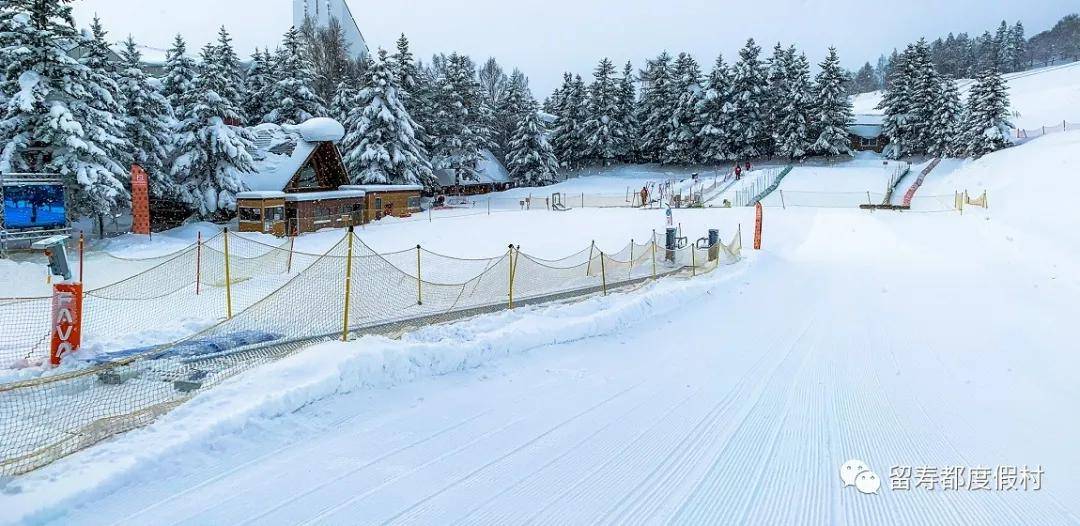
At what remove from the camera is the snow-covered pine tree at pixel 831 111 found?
58.2 metres

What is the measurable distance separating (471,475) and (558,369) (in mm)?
3303

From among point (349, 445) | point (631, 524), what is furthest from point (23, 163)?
point (631, 524)

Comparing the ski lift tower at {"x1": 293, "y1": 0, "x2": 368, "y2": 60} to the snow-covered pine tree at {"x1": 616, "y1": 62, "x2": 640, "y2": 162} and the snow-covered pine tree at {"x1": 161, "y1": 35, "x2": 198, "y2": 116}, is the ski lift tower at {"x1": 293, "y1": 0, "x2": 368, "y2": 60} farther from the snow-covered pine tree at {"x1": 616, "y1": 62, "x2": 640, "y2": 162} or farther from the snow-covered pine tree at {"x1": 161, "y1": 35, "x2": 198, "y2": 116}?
the snow-covered pine tree at {"x1": 161, "y1": 35, "x2": 198, "y2": 116}

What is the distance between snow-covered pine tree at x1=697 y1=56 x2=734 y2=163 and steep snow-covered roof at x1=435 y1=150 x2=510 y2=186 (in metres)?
18.3

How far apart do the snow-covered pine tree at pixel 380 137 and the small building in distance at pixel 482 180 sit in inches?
340

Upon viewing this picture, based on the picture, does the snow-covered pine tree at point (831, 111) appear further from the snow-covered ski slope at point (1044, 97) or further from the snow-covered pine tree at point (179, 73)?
the snow-covered pine tree at point (179, 73)

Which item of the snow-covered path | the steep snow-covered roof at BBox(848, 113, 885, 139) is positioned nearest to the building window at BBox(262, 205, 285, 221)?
the snow-covered path

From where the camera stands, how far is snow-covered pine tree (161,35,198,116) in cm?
3528

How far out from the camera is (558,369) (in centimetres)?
816

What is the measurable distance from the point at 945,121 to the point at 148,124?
5568 cm

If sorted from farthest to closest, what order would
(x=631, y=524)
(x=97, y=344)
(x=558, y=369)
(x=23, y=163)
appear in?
(x=23, y=163) < (x=97, y=344) < (x=558, y=369) < (x=631, y=524)

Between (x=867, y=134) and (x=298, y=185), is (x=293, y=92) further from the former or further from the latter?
(x=867, y=134)

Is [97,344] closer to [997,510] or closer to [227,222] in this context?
[997,510]

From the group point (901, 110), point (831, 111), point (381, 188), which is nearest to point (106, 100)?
point (381, 188)
